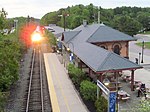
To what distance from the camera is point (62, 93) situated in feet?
77.8

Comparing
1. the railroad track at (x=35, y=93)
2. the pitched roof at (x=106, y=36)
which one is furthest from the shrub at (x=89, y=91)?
the pitched roof at (x=106, y=36)

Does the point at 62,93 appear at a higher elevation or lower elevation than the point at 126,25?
lower

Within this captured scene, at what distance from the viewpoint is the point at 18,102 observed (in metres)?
21.5

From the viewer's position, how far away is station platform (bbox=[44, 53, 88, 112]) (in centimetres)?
1998

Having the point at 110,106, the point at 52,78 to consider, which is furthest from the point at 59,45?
the point at 110,106

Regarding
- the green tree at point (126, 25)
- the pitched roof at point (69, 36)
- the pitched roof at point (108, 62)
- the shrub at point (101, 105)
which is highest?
the green tree at point (126, 25)

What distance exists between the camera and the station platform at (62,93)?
20.0 metres

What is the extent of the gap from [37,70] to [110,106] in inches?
793

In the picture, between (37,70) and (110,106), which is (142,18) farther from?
(110,106)

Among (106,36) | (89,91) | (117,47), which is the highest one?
(106,36)

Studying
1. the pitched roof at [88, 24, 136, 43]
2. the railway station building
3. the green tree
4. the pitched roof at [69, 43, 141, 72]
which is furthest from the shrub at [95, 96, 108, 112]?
the green tree

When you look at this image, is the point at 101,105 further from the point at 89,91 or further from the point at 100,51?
the point at 100,51

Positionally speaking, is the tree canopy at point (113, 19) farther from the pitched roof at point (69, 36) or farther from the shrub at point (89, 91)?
the shrub at point (89, 91)

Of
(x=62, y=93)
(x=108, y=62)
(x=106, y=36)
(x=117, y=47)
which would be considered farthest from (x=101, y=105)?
(x=117, y=47)
